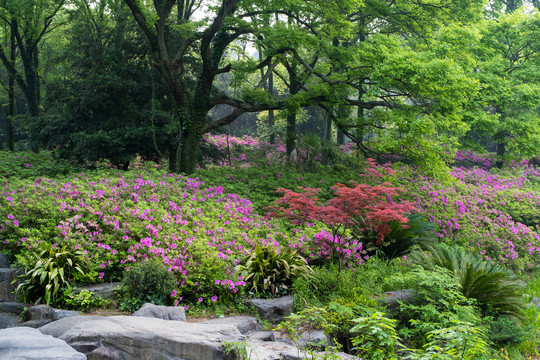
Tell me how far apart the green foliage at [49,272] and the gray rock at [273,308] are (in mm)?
2404

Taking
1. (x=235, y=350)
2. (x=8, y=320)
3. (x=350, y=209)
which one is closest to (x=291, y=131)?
(x=350, y=209)

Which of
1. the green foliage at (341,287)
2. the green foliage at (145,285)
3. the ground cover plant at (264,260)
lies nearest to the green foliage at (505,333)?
the ground cover plant at (264,260)

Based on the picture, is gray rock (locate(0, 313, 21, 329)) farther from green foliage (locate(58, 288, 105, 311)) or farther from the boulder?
green foliage (locate(58, 288, 105, 311))

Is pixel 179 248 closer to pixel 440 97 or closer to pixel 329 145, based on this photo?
pixel 440 97

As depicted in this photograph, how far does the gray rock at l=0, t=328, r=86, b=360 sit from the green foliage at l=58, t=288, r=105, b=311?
149 cm

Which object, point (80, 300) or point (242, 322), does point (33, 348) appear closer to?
point (80, 300)

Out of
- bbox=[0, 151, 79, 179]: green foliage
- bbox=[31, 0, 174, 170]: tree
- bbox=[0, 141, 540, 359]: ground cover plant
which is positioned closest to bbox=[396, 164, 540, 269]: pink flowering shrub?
bbox=[0, 141, 540, 359]: ground cover plant

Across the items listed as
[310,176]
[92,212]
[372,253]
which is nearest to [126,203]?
[92,212]

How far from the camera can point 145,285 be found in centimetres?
508

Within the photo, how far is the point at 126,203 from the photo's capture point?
22.3 ft

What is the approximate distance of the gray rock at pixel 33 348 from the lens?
9.75ft

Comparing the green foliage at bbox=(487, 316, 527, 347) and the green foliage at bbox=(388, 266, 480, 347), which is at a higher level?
the green foliage at bbox=(388, 266, 480, 347)

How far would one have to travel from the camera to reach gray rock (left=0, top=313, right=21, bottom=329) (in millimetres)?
4695

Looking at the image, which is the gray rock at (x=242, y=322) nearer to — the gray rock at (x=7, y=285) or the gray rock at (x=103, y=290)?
the gray rock at (x=103, y=290)
